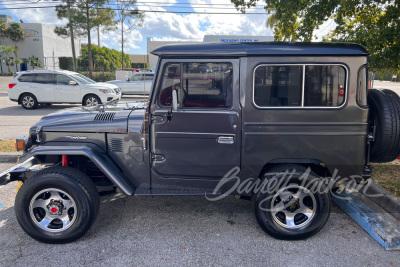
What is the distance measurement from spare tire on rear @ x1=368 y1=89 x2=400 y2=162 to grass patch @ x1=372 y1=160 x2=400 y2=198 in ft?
4.37

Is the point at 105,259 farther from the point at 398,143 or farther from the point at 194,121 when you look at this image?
the point at 398,143

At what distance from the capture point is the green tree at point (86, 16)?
25.7 m

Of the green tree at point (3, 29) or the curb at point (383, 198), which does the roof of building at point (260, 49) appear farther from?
the green tree at point (3, 29)

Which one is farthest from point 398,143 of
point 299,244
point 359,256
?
point 299,244

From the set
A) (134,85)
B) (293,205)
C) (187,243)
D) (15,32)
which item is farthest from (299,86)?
(15,32)

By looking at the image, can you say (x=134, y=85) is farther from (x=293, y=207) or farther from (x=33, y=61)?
(x=33, y=61)

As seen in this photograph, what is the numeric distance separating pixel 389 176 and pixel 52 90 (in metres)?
13.1

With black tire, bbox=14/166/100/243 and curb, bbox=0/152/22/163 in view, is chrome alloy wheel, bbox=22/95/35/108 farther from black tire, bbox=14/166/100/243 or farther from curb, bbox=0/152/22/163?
black tire, bbox=14/166/100/243

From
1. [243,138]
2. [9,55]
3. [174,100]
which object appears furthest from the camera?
[9,55]

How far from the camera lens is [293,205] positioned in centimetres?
358

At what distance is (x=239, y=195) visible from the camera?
367 cm

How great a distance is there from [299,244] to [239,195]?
838mm

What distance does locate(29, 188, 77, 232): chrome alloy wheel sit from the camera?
3.38 metres

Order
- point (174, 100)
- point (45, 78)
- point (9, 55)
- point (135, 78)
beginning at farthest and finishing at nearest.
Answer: point (9, 55) → point (135, 78) → point (45, 78) → point (174, 100)
